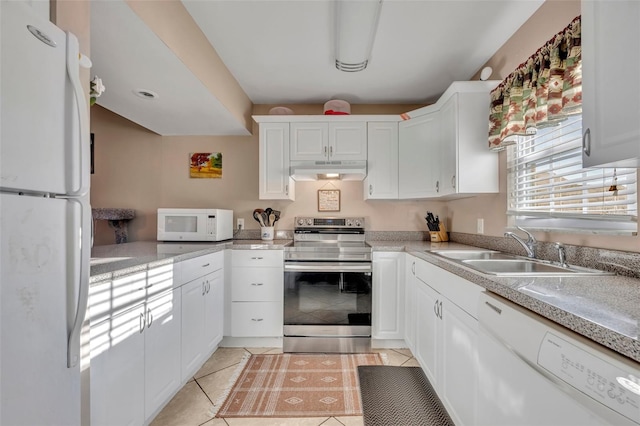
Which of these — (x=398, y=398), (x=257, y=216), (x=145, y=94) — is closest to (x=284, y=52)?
(x=145, y=94)

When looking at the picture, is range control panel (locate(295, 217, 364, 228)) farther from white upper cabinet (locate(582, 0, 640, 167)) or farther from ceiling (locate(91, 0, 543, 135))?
white upper cabinet (locate(582, 0, 640, 167))

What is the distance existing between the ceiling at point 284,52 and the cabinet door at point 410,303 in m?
1.60

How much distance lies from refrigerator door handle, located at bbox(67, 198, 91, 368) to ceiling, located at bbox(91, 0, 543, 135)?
0.96 meters

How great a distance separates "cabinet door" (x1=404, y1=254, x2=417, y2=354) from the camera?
2183 millimetres

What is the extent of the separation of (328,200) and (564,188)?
196 centimetres

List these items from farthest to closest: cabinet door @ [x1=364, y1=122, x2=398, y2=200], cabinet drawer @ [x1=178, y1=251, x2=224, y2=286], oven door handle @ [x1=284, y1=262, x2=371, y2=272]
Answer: cabinet door @ [x1=364, y1=122, x2=398, y2=200]
oven door handle @ [x1=284, y1=262, x2=371, y2=272]
cabinet drawer @ [x1=178, y1=251, x2=224, y2=286]

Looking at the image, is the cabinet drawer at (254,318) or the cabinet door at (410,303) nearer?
the cabinet door at (410,303)

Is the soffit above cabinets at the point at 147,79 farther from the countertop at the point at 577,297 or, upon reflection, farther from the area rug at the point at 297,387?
the area rug at the point at 297,387

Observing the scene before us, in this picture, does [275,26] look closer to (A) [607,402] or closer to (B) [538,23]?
(B) [538,23]

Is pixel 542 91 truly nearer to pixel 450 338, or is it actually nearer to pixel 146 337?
pixel 450 338

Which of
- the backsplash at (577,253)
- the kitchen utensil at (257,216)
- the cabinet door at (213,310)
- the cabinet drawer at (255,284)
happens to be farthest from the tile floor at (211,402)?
the kitchen utensil at (257,216)

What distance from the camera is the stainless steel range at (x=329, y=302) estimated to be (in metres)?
2.41

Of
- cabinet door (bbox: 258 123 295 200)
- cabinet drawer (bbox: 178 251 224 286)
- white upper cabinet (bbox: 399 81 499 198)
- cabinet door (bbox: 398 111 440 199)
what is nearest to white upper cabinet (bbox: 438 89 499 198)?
white upper cabinet (bbox: 399 81 499 198)

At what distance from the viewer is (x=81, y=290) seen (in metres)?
0.93
